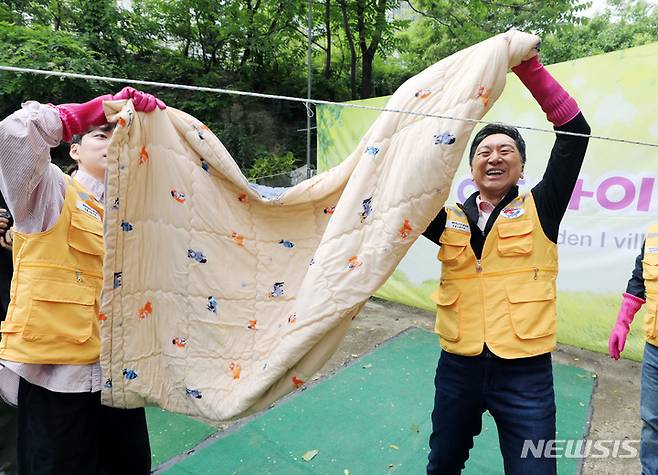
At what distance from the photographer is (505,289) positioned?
1310mm

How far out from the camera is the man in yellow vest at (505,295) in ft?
4.14

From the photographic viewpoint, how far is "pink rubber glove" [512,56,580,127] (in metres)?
1.26

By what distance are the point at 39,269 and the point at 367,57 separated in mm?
7217

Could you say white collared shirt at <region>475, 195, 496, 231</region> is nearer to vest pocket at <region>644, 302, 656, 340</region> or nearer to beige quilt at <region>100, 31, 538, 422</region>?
beige quilt at <region>100, 31, 538, 422</region>

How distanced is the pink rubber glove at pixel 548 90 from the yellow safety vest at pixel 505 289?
259 millimetres

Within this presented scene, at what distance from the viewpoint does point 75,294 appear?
119 centimetres

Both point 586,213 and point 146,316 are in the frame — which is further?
point 586,213

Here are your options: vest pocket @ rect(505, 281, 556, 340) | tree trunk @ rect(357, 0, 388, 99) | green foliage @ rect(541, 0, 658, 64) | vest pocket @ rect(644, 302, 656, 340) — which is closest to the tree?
tree trunk @ rect(357, 0, 388, 99)

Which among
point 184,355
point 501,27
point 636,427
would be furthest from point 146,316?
point 501,27

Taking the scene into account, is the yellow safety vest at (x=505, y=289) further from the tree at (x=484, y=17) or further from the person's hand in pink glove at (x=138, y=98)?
the tree at (x=484, y=17)

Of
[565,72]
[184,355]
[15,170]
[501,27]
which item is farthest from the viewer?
[501,27]

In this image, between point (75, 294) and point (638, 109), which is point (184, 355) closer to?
point (75, 294)

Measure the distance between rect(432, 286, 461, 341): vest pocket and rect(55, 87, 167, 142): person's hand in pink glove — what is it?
41.9 inches

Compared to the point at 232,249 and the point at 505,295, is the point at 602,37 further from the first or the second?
the point at 232,249
